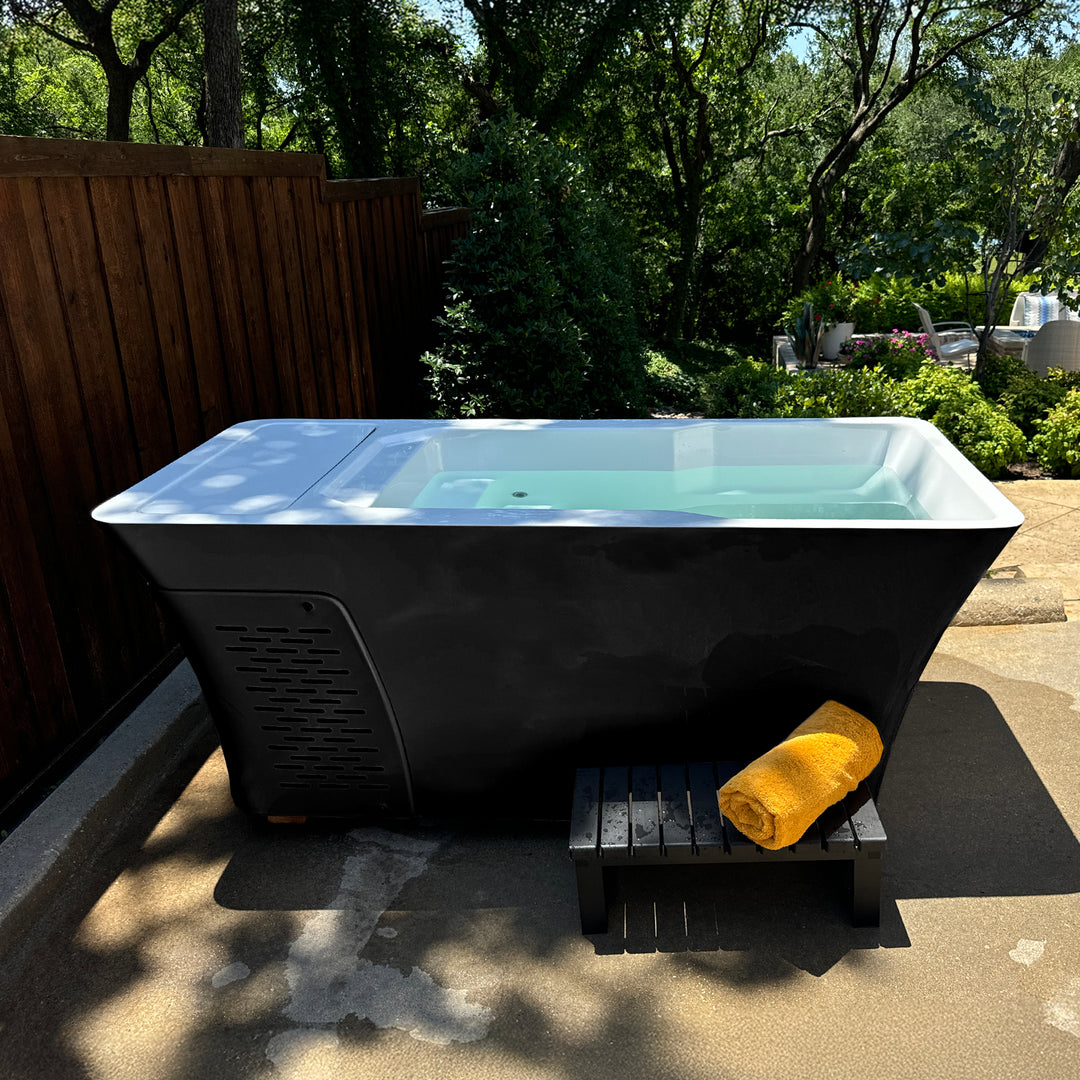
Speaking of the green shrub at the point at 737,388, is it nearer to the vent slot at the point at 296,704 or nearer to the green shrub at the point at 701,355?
the green shrub at the point at 701,355

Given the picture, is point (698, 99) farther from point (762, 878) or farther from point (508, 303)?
point (762, 878)

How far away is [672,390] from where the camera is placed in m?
7.14

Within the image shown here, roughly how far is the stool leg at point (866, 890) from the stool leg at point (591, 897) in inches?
19.4

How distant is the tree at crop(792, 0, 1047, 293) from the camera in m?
10.6

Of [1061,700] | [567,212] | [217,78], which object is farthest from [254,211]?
[217,78]

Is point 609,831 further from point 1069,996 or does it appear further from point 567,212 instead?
point 567,212

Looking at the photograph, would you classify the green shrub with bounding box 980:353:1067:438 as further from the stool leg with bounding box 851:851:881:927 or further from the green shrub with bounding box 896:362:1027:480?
the stool leg with bounding box 851:851:881:927

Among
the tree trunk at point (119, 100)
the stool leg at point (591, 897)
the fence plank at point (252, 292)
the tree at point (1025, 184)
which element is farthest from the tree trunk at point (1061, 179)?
the tree trunk at point (119, 100)

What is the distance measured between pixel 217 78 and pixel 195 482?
7.97 m

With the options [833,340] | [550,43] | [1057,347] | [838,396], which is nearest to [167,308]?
[838,396]

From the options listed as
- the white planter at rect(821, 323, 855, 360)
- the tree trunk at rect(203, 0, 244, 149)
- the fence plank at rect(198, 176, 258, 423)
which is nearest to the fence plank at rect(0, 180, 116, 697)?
the fence plank at rect(198, 176, 258, 423)

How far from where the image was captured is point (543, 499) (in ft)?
8.63

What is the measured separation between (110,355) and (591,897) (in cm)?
195

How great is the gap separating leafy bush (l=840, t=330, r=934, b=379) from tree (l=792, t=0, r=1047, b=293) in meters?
5.31
